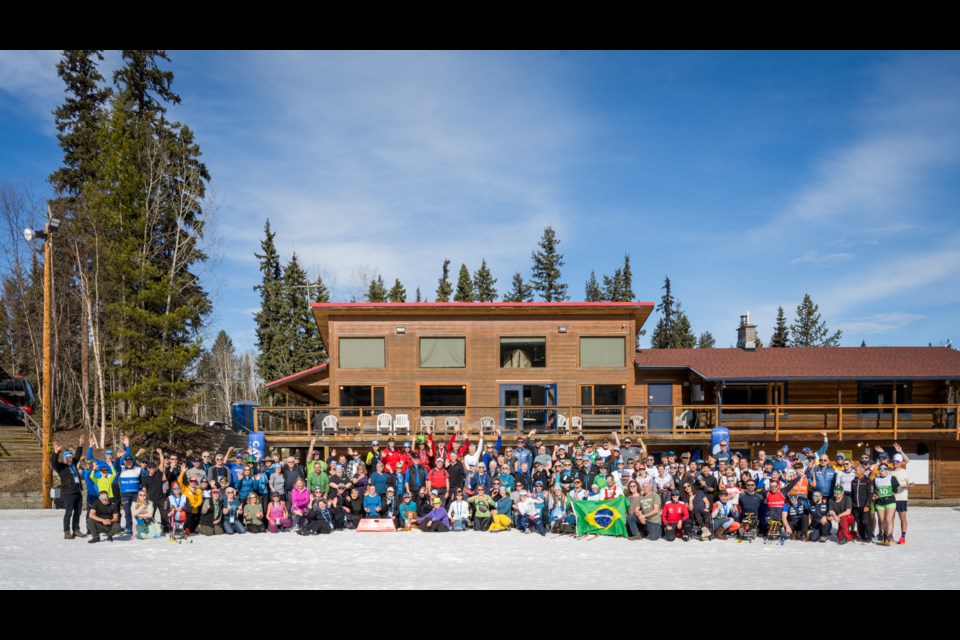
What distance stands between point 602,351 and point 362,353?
9430mm

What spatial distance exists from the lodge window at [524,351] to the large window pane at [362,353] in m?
4.77

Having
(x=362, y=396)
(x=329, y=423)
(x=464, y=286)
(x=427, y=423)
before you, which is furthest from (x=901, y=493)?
(x=464, y=286)

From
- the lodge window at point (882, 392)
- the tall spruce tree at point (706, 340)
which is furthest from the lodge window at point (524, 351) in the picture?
the tall spruce tree at point (706, 340)

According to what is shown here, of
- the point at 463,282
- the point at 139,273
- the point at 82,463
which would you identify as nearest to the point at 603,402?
the point at 82,463

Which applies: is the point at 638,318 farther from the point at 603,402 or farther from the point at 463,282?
the point at 463,282

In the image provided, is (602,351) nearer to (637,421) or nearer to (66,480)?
(637,421)

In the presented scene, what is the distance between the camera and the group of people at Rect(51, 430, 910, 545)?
41.7 feet

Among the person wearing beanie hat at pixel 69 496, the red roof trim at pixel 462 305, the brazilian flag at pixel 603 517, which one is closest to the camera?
the person wearing beanie hat at pixel 69 496

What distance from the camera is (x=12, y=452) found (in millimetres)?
23188

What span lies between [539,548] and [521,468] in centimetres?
324

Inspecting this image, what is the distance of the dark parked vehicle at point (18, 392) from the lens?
2838 cm

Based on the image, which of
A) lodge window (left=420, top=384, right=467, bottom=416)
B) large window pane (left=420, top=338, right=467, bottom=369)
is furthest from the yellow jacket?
large window pane (left=420, top=338, right=467, bottom=369)

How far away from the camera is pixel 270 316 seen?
156ft

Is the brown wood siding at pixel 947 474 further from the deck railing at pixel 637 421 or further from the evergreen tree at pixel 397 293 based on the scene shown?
the evergreen tree at pixel 397 293
